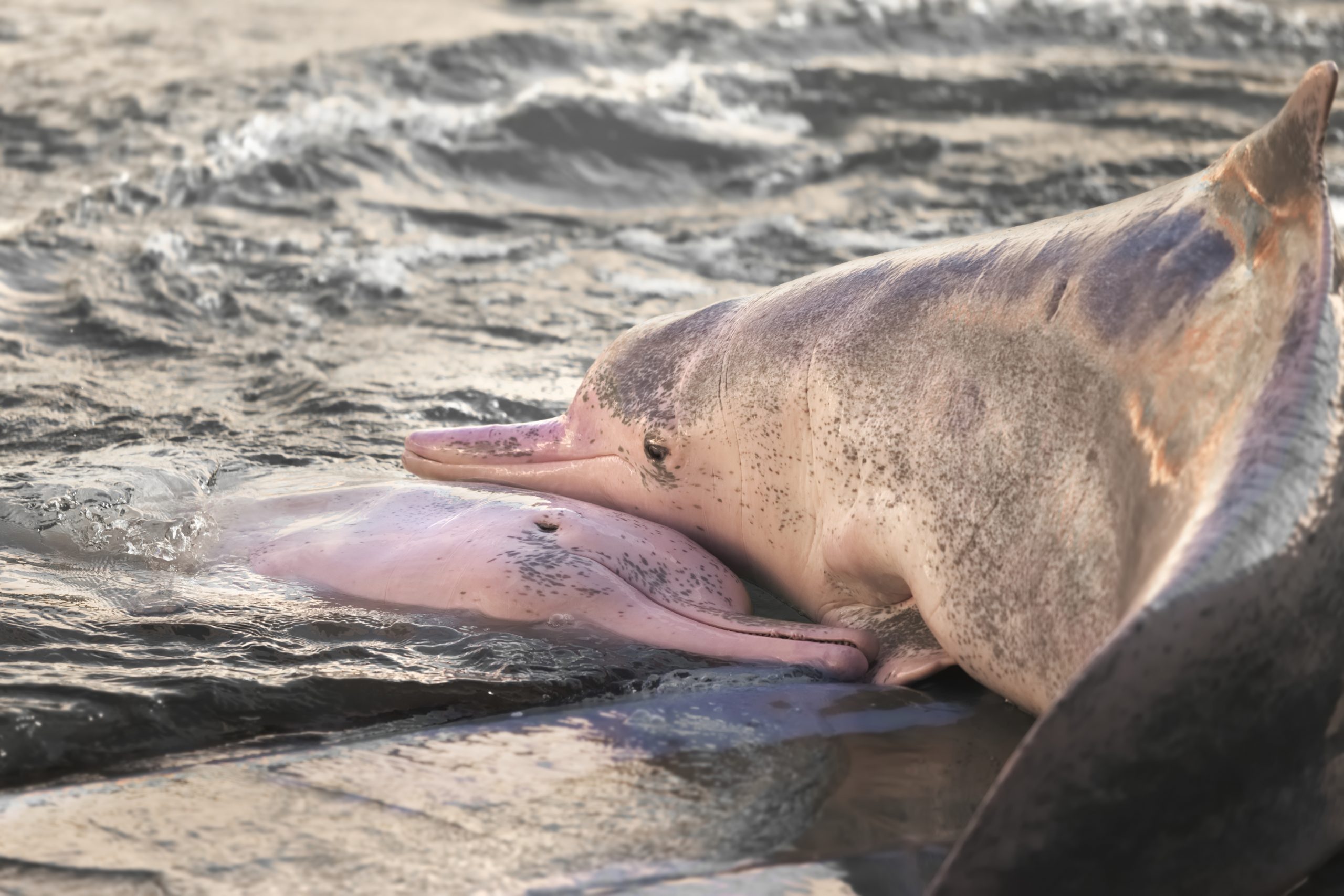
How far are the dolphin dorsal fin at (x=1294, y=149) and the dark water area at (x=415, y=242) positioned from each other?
3.86 feet

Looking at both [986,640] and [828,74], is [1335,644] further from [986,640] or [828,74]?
[828,74]

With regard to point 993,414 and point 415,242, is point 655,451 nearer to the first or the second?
point 993,414

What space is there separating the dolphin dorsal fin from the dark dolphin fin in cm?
2

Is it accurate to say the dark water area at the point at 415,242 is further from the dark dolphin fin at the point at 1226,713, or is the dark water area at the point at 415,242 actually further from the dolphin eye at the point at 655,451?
the dolphin eye at the point at 655,451

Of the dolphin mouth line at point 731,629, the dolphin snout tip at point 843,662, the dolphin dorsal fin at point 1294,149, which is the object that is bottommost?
the dolphin snout tip at point 843,662

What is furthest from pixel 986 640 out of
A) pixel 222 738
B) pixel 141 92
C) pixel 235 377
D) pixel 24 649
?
pixel 141 92

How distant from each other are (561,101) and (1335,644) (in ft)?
28.2

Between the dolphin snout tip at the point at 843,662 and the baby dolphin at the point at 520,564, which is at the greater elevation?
the baby dolphin at the point at 520,564

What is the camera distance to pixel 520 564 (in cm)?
350

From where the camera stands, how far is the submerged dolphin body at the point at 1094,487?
2.02m

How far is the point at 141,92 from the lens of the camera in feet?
33.4

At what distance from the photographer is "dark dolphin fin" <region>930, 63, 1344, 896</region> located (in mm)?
2004

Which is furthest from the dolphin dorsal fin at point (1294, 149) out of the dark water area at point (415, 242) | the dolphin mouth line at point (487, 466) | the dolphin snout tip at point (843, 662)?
the dolphin mouth line at point (487, 466)

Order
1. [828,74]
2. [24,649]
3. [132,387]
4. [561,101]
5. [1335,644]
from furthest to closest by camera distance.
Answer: [828,74] → [561,101] → [132,387] → [24,649] → [1335,644]
